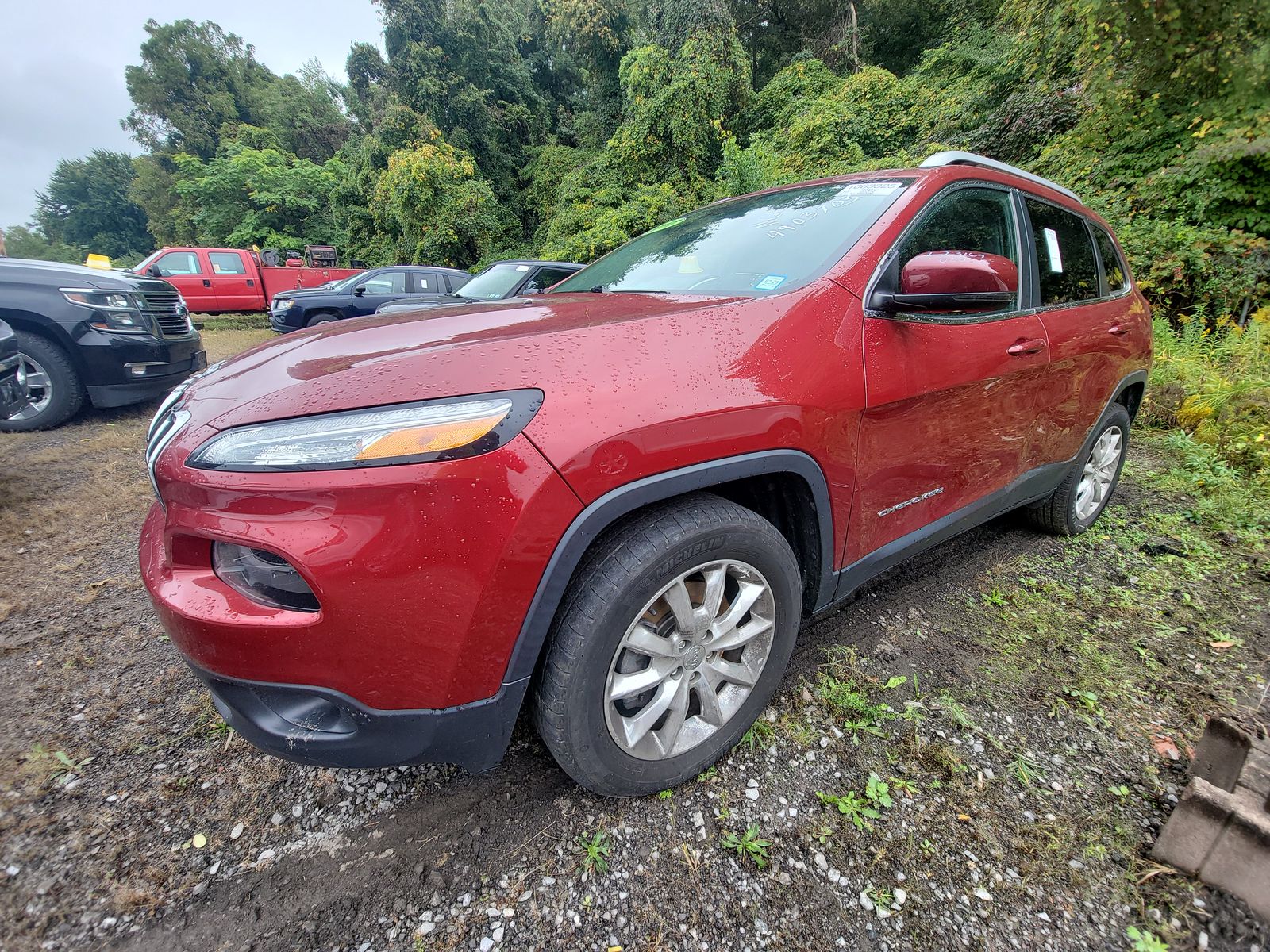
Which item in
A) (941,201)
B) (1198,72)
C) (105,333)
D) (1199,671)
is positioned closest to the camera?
(941,201)

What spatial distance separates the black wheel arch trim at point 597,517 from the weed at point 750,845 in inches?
28.2

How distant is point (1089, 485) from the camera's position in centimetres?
309

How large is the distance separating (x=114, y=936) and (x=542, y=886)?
0.92 m

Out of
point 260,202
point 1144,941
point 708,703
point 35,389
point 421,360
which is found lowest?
point 1144,941

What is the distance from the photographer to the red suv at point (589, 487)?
111 centimetres

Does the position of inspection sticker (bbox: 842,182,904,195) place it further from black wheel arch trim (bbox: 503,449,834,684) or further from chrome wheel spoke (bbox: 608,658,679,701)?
chrome wheel spoke (bbox: 608,658,679,701)

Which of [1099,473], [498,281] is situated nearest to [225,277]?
[498,281]

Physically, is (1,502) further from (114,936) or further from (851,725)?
(851,725)

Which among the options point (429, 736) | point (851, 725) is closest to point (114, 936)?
point (429, 736)

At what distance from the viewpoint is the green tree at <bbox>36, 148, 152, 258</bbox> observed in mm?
44344

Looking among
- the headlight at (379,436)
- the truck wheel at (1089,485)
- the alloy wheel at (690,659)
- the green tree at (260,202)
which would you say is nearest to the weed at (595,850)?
the alloy wheel at (690,659)

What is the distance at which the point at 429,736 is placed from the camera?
1226mm

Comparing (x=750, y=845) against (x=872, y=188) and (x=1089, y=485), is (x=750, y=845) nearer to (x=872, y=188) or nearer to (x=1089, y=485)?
(x=872, y=188)

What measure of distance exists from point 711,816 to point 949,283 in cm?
160
